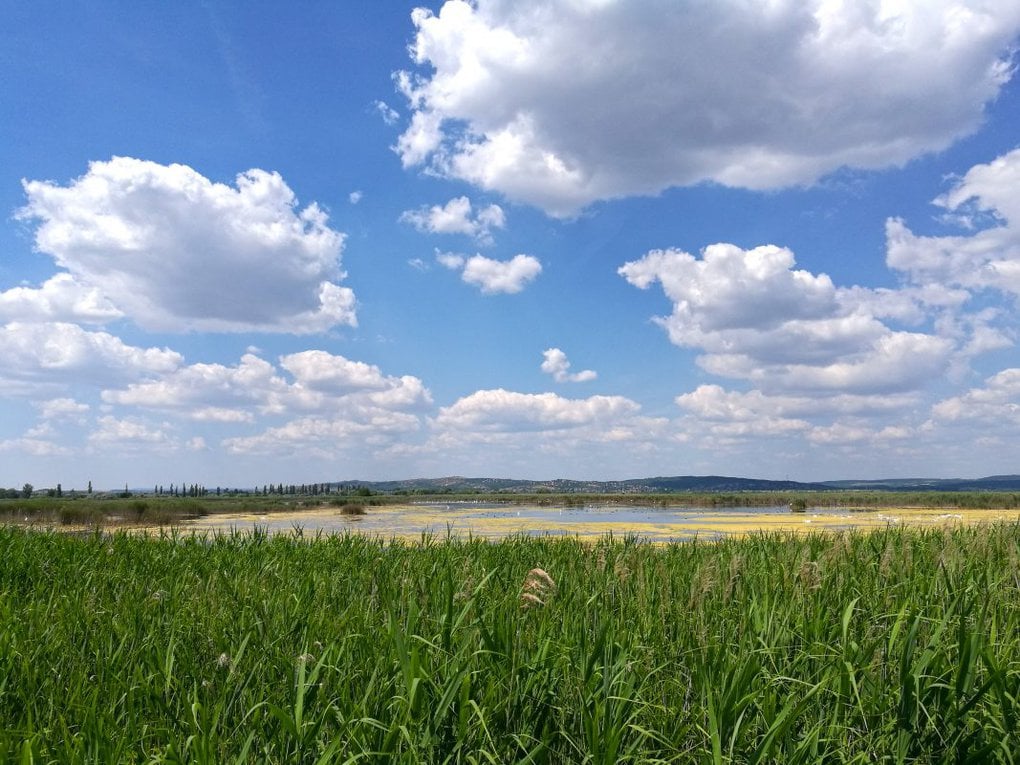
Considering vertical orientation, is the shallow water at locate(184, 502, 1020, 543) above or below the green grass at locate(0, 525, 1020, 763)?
below

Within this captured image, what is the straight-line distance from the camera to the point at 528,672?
3600 mm

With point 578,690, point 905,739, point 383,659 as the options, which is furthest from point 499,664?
point 905,739

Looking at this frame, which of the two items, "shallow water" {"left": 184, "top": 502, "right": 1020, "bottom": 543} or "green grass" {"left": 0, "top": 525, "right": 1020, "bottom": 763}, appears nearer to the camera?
"green grass" {"left": 0, "top": 525, "right": 1020, "bottom": 763}

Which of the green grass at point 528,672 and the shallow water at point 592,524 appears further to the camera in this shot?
the shallow water at point 592,524

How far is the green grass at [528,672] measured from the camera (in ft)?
10.1

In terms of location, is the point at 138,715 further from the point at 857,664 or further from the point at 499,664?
the point at 857,664

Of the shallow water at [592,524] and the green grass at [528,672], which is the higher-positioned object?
the green grass at [528,672]

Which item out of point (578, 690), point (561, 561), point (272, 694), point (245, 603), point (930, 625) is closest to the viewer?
point (578, 690)

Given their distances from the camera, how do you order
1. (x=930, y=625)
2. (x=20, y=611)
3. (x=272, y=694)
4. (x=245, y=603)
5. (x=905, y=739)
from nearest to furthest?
(x=905, y=739), (x=272, y=694), (x=930, y=625), (x=245, y=603), (x=20, y=611)

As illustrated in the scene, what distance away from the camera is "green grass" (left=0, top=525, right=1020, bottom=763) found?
307 cm

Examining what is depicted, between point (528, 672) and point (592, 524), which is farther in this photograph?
point (592, 524)

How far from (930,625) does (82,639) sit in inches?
258

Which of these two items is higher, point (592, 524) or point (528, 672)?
point (528, 672)

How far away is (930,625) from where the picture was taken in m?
4.65
